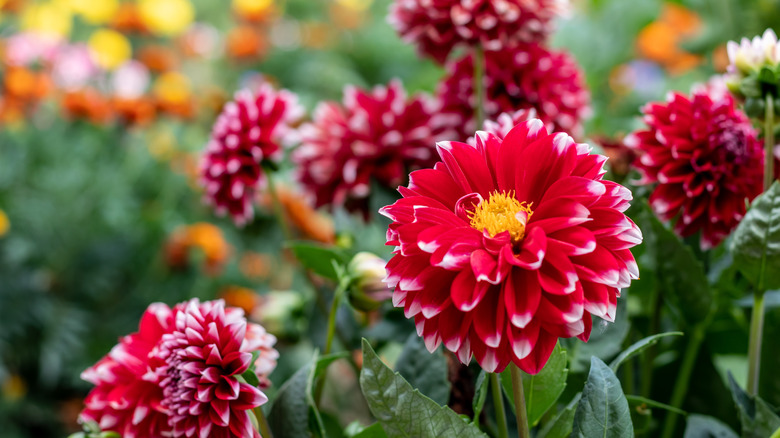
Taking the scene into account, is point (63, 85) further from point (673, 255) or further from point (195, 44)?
point (673, 255)

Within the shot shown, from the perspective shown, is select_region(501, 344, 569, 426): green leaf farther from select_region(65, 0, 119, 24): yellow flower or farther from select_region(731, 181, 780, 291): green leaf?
select_region(65, 0, 119, 24): yellow flower

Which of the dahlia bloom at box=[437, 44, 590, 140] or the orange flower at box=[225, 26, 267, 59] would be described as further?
the orange flower at box=[225, 26, 267, 59]

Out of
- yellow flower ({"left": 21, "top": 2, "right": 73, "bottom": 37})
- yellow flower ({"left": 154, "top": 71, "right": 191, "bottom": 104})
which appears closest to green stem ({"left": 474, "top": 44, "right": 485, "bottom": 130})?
yellow flower ({"left": 154, "top": 71, "right": 191, "bottom": 104})

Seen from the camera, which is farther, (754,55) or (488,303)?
(754,55)

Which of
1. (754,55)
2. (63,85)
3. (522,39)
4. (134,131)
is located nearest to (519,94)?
(522,39)

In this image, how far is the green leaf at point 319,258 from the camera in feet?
1.48

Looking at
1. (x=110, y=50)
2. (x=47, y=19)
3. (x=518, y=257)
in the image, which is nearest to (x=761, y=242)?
(x=518, y=257)

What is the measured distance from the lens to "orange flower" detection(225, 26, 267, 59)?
60.0 inches

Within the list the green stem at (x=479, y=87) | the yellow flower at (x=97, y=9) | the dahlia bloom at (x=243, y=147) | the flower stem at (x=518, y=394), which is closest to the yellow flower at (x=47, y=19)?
the yellow flower at (x=97, y=9)

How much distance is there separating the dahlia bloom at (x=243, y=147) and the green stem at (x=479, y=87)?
14 centimetres

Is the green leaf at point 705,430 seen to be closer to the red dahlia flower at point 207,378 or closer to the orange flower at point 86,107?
the red dahlia flower at point 207,378

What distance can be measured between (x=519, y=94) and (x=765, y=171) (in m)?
0.19

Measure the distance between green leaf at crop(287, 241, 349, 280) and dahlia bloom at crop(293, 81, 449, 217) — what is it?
78mm

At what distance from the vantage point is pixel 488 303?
0.95 feet
